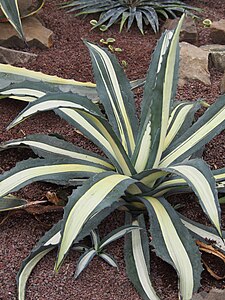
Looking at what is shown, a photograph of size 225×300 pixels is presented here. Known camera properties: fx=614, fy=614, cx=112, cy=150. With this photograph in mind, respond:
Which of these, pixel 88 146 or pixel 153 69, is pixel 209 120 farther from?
pixel 88 146

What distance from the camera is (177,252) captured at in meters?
1.74

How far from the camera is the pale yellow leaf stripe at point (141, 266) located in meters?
1.75

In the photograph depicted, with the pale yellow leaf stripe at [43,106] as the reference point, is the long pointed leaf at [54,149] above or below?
below

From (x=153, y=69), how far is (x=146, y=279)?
703 mm

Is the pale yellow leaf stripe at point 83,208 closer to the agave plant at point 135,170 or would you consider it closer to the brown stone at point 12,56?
the agave plant at point 135,170

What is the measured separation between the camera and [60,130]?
8.00ft

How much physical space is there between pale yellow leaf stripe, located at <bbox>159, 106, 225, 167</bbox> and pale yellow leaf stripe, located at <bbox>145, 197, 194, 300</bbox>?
0.16 meters

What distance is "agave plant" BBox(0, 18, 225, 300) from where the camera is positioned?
167 cm

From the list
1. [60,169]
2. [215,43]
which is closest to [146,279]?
[60,169]

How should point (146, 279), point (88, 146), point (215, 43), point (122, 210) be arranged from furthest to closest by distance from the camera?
point (215, 43) → point (88, 146) → point (122, 210) → point (146, 279)

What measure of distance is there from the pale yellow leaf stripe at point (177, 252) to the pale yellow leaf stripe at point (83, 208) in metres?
0.17

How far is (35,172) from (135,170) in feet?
1.02

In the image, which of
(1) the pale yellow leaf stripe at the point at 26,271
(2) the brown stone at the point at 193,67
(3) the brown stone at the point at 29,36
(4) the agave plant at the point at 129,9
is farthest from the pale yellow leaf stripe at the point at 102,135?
(4) the agave plant at the point at 129,9

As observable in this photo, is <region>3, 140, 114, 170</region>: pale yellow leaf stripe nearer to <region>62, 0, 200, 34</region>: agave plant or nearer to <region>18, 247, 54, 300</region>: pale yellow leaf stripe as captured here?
<region>18, 247, 54, 300</region>: pale yellow leaf stripe
